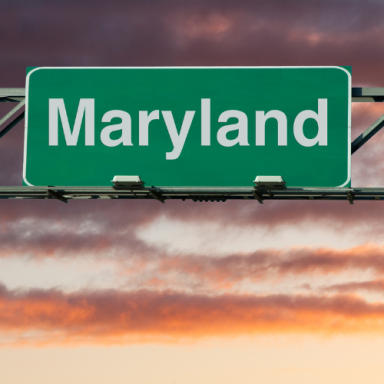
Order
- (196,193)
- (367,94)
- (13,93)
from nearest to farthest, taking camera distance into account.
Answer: (196,193), (367,94), (13,93)

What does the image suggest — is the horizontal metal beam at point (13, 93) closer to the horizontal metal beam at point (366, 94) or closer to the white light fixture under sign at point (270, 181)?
the horizontal metal beam at point (366, 94)

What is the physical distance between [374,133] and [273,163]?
2606 millimetres

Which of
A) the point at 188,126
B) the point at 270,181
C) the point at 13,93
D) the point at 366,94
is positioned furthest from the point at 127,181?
the point at 366,94

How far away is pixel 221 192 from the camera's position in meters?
19.4

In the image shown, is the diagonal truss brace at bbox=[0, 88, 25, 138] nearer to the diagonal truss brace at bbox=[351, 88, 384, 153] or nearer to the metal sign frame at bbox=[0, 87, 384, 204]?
the metal sign frame at bbox=[0, 87, 384, 204]

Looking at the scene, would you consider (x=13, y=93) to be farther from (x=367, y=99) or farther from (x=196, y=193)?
(x=367, y=99)

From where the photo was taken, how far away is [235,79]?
66.2 ft

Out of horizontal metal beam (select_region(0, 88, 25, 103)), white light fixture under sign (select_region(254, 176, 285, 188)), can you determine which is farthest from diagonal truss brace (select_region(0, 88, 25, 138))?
white light fixture under sign (select_region(254, 176, 285, 188))

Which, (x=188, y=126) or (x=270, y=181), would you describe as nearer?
(x=270, y=181)

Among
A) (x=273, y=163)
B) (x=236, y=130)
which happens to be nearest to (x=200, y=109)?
(x=236, y=130)

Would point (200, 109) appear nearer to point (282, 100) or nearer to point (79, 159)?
point (282, 100)

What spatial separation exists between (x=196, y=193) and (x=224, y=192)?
0.70m

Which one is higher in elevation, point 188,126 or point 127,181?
point 188,126

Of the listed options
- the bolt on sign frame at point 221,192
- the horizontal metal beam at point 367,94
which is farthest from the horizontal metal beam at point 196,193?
the horizontal metal beam at point 367,94
